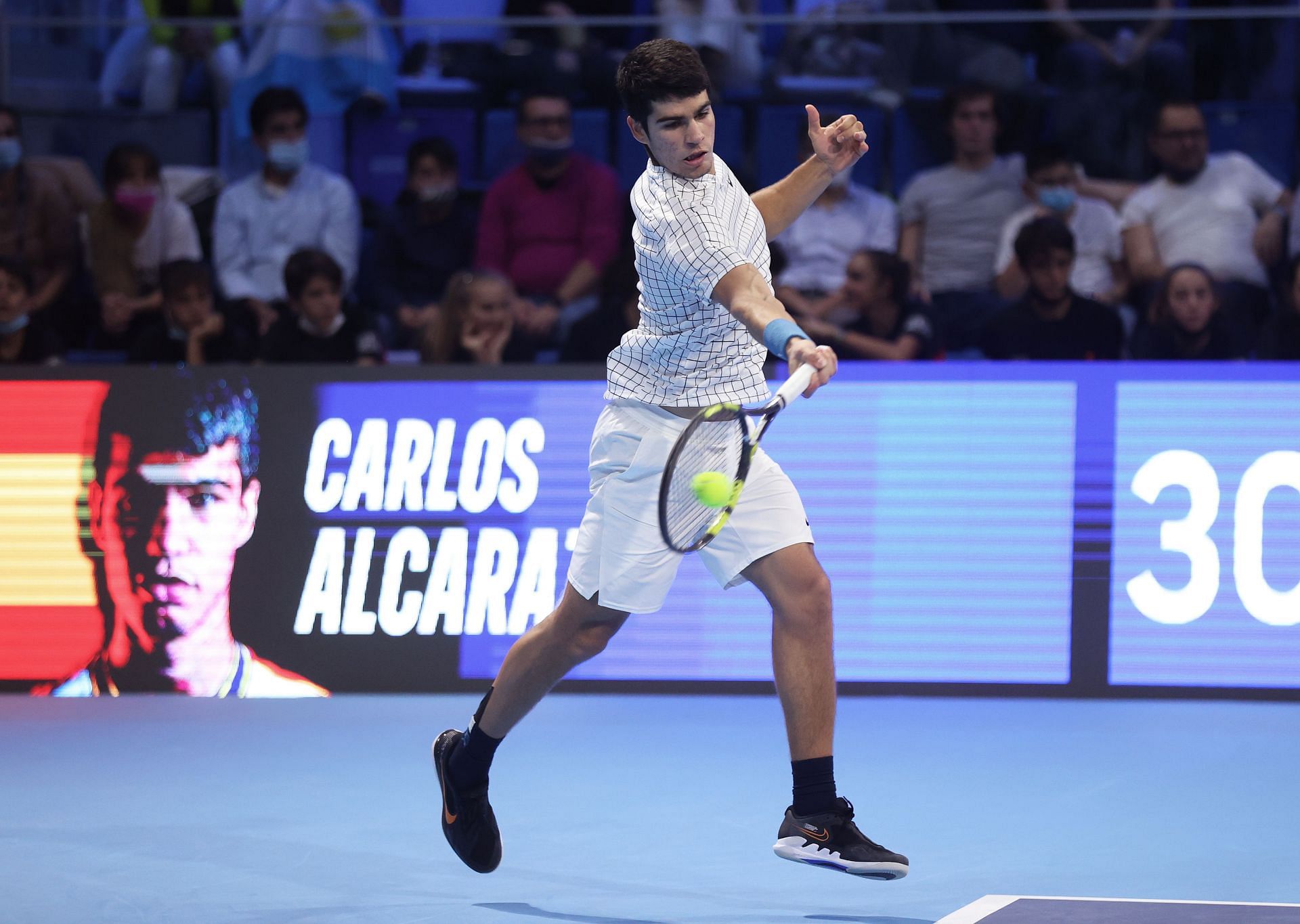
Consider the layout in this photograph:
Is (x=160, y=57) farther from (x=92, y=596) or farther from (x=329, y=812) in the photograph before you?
(x=329, y=812)

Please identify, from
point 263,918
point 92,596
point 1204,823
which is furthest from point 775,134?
point 263,918

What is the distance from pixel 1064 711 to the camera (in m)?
6.09

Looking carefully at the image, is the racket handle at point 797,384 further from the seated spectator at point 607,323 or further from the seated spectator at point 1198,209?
the seated spectator at point 1198,209

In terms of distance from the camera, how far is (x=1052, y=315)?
746 cm

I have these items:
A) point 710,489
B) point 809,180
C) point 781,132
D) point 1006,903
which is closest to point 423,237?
point 781,132

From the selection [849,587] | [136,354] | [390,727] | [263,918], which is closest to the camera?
[263,918]

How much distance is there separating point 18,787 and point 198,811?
71cm

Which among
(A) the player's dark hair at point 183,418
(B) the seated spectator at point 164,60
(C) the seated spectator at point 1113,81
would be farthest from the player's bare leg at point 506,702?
(B) the seated spectator at point 164,60

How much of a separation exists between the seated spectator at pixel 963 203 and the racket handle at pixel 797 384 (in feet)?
16.3

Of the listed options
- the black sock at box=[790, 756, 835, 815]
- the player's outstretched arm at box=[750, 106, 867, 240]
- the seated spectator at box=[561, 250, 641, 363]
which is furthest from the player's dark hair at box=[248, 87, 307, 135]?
the black sock at box=[790, 756, 835, 815]

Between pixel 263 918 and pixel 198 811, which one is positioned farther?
pixel 198 811

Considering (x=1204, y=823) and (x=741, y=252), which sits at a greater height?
(x=741, y=252)

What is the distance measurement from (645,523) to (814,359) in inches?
28.1

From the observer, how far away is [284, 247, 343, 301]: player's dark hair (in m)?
7.71
